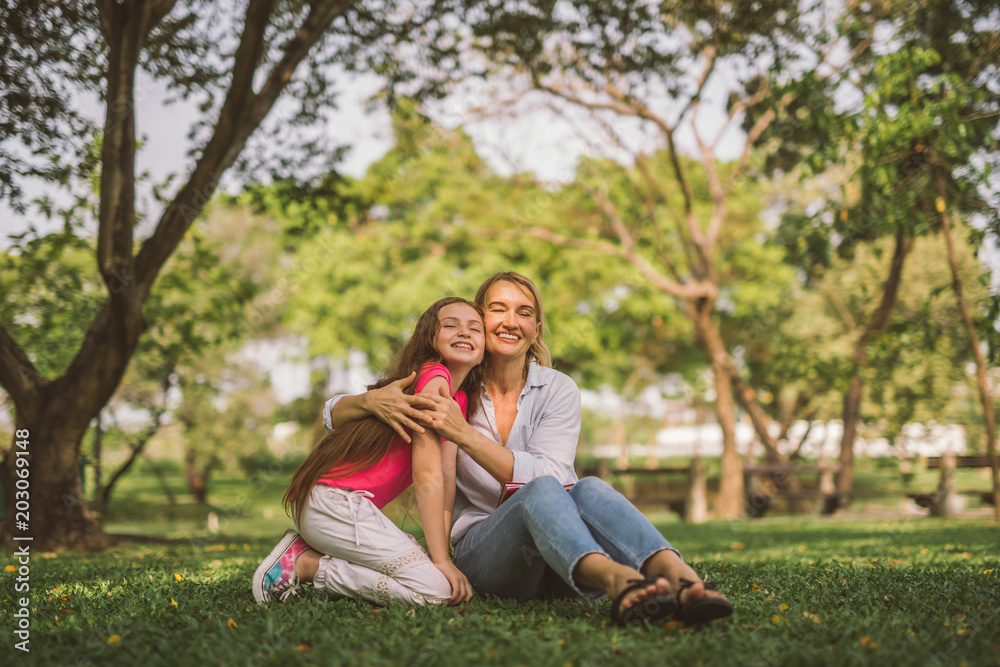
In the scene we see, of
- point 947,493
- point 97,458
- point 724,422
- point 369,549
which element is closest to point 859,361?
point 947,493

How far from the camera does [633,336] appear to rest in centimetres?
2161

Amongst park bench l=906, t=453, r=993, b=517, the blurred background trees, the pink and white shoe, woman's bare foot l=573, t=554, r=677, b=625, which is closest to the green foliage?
the blurred background trees

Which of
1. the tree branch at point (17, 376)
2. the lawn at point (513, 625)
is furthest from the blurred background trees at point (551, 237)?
the lawn at point (513, 625)

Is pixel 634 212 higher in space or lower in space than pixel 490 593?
higher

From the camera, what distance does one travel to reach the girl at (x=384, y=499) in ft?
10.2

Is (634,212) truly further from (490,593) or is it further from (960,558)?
(490,593)

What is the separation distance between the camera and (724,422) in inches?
600

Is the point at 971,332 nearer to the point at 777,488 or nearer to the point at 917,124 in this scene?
the point at 917,124

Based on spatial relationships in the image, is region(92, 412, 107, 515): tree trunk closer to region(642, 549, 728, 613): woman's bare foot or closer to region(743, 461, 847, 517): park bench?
region(642, 549, 728, 613): woman's bare foot

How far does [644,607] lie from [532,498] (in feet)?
1.91

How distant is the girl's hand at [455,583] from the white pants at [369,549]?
0.06 ft

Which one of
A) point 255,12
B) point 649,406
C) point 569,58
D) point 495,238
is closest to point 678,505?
point 495,238

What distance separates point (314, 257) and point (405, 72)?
1156 cm

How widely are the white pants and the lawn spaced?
84 millimetres
